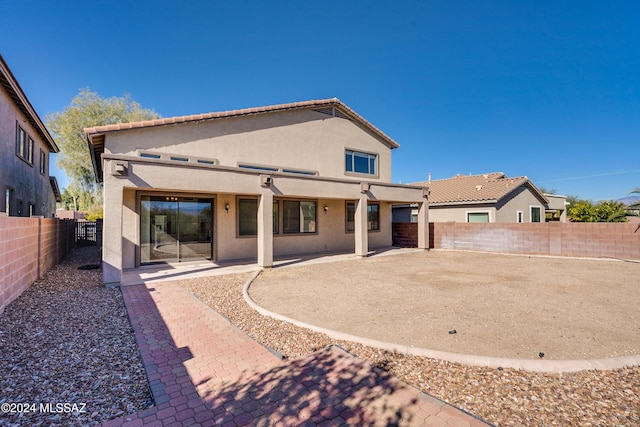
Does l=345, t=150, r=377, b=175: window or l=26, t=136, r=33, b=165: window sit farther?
l=345, t=150, r=377, b=175: window

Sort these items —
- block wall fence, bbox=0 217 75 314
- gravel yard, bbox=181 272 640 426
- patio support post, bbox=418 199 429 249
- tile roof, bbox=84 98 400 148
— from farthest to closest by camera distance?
patio support post, bbox=418 199 429 249 → tile roof, bbox=84 98 400 148 → block wall fence, bbox=0 217 75 314 → gravel yard, bbox=181 272 640 426

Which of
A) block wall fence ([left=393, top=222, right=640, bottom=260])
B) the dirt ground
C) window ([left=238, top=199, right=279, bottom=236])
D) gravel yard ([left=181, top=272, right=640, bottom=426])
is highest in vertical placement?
window ([left=238, top=199, right=279, bottom=236])

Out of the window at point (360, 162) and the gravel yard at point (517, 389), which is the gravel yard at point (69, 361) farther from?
the window at point (360, 162)

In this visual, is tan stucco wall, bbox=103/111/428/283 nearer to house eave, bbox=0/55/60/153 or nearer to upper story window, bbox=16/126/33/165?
house eave, bbox=0/55/60/153

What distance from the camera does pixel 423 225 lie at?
16797 mm

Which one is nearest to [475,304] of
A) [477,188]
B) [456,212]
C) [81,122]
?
[456,212]

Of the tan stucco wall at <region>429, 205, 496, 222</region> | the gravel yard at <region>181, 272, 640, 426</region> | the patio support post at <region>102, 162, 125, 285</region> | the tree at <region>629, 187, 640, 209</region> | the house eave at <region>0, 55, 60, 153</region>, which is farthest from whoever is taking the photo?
the tan stucco wall at <region>429, 205, 496, 222</region>

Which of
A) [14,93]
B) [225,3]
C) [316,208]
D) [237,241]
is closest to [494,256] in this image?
[316,208]

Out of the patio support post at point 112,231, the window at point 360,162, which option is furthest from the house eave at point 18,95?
the window at point 360,162

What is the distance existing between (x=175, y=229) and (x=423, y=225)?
513 inches

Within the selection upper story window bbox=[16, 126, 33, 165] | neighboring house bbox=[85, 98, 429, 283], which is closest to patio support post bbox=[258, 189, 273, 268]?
neighboring house bbox=[85, 98, 429, 283]

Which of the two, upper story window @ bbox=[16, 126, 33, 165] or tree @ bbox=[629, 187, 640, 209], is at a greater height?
upper story window @ bbox=[16, 126, 33, 165]

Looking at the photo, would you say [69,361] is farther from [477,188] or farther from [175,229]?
[477,188]

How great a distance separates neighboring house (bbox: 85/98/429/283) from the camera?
8953 mm
